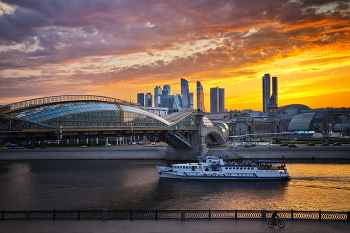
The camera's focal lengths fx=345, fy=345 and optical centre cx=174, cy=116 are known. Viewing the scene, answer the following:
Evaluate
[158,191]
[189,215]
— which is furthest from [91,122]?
[189,215]

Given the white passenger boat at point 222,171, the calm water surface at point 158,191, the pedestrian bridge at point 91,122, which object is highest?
the pedestrian bridge at point 91,122

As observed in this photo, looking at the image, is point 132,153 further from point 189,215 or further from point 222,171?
point 189,215

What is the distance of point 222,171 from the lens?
59.3m

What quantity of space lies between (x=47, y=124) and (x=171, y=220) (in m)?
36.9

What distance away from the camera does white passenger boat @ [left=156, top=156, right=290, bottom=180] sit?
58.4 m

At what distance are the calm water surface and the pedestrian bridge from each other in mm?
7523

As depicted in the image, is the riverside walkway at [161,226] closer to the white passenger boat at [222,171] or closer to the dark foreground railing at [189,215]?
the dark foreground railing at [189,215]

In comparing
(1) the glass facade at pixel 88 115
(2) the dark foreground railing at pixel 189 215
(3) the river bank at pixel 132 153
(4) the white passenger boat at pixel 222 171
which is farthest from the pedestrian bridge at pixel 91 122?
(2) the dark foreground railing at pixel 189 215

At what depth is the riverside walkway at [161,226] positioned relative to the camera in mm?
22781

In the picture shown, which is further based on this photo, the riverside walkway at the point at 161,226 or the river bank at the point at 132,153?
the river bank at the point at 132,153

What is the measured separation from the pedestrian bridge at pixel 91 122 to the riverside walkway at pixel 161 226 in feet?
83.3

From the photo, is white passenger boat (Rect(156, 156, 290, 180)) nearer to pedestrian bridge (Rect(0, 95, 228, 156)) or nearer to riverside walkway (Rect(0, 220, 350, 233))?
pedestrian bridge (Rect(0, 95, 228, 156))

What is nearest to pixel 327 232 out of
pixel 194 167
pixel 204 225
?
pixel 204 225

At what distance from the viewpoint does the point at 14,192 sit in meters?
45.9
